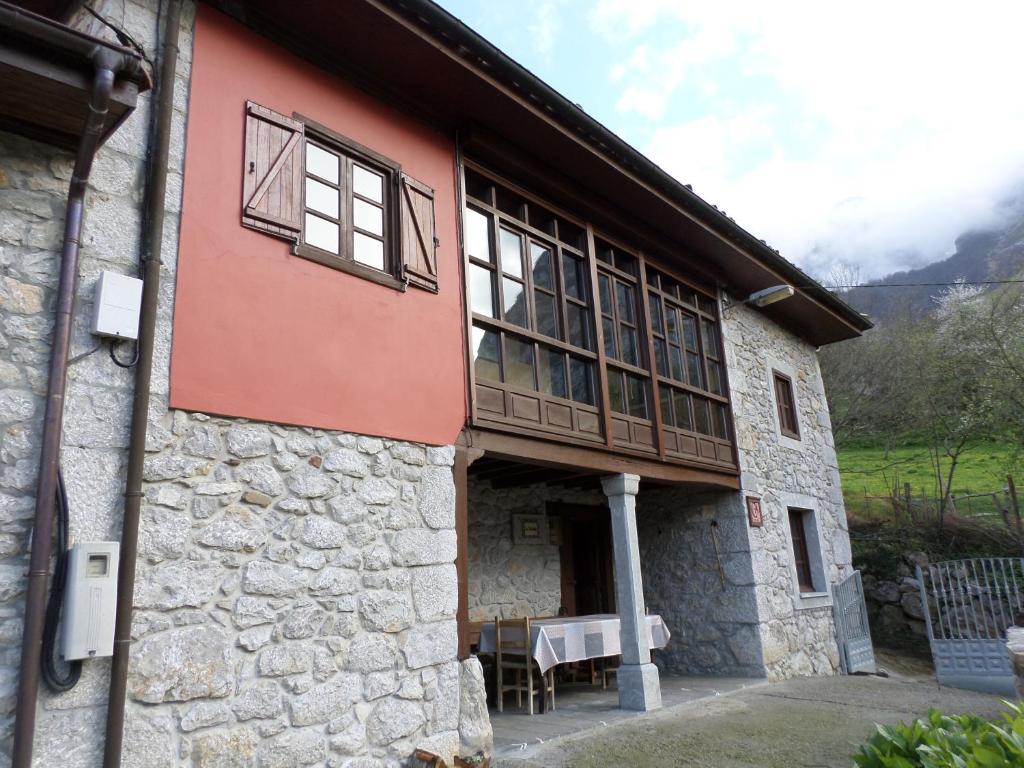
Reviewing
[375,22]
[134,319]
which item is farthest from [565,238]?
[134,319]

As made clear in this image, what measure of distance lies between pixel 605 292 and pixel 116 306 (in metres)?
4.53

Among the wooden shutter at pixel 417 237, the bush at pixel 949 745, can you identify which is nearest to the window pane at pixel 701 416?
the wooden shutter at pixel 417 237

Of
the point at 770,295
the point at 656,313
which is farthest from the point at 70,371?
the point at 770,295

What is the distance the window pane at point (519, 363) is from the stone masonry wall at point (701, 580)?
3639mm

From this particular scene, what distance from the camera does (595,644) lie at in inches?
252

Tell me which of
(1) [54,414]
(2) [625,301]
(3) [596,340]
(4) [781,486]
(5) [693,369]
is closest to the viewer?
(1) [54,414]

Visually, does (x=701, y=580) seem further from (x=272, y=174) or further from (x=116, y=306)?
(x=116, y=306)

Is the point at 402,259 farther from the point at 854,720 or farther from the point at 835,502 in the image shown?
the point at 835,502

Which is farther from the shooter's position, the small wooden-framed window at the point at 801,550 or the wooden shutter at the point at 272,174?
the small wooden-framed window at the point at 801,550

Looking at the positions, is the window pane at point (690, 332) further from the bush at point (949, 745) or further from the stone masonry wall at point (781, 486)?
the bush at point (949, 745)

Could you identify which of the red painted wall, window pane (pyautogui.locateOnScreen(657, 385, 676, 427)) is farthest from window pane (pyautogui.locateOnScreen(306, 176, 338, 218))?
window pane (pyautogui.locateOnScreen(657, 385, 676, 427))

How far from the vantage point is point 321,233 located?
179 inches

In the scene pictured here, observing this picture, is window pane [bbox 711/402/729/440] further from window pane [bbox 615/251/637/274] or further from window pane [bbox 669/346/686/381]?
window pane [bbox 615/251/637/274]

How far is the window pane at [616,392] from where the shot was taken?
6582mm
